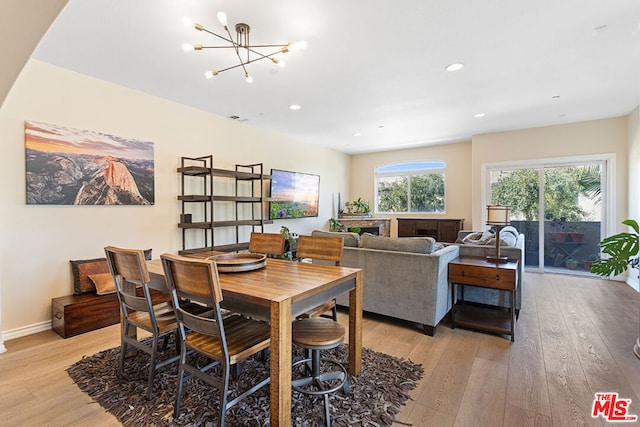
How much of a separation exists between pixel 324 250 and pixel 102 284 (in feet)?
8.00

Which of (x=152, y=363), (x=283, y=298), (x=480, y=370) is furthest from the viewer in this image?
(x=480, y=370)

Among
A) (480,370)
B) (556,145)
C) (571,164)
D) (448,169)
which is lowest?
(480,370)

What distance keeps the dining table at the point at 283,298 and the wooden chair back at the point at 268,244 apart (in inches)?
19.4

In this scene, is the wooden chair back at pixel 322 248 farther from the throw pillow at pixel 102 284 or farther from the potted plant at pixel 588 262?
the potted plant at pixel 588 262

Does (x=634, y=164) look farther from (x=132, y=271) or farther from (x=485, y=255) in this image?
(x=132, y=271)

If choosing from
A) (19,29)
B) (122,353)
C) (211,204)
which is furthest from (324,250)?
(211,204)

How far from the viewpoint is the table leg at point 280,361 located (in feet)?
4.89

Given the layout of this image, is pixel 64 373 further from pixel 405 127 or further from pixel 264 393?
pixel 405 127

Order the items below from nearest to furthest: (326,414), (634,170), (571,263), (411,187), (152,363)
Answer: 1. (326,414)
2. (152,363)
3. (634,170)
4. (571,263)
5. (411,187)

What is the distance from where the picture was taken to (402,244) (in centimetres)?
314

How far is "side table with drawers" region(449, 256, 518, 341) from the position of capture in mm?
2824

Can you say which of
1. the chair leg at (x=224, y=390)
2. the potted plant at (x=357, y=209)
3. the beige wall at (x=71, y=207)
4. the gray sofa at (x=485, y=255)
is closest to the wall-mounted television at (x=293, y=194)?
the potted plant at (x=357, y=209)

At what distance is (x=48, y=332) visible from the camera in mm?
3041

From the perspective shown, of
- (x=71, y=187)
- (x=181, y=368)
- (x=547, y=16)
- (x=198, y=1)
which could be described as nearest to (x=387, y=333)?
(x=181, y=368)
